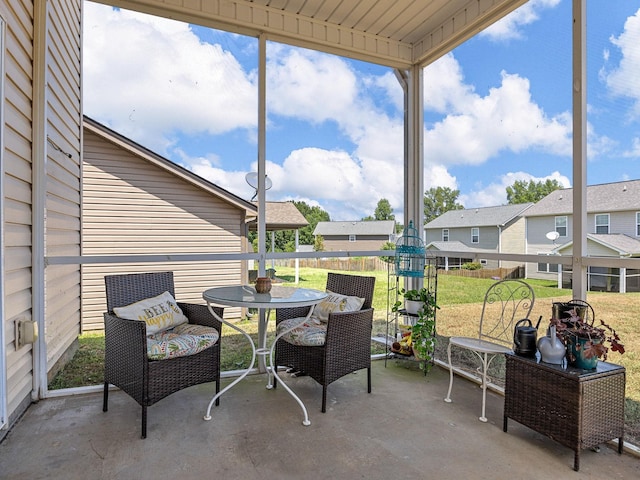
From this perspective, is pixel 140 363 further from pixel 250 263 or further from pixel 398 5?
pixel 398 5

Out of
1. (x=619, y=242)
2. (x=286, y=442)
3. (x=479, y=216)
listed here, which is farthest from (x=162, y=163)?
(x=619, y=242)

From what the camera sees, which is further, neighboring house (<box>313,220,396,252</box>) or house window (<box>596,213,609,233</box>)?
neighboring house (<box>313,220,396,252</box>)

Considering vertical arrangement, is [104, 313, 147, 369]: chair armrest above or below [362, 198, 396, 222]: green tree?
below

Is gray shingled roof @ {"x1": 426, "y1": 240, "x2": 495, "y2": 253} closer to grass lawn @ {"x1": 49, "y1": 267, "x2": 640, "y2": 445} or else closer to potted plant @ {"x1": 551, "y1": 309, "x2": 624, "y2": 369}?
grass lawn @ {"x1": 49, "y1": 267, "x2": 640, "y2": 445}

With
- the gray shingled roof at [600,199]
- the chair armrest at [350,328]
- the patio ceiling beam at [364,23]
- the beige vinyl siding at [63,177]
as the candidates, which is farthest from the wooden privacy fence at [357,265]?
the patio ceiling beam at [364,23]

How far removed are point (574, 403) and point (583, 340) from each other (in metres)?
0.33

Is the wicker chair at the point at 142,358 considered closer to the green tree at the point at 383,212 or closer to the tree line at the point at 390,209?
the tree line at the point at 390,209

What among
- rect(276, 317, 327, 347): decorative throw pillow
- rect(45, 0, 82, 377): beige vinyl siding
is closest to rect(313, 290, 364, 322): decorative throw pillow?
rect(276, 317, 327, 347): decorative throw pillow

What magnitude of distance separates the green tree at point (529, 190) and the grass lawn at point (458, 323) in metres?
0.63

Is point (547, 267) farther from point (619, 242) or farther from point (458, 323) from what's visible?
point (458, 323)

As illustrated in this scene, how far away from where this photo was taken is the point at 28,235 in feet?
8.47

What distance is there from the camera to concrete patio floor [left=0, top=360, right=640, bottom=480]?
1.92 m

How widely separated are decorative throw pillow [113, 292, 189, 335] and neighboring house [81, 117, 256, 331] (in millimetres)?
424

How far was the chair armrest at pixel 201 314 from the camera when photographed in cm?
271
